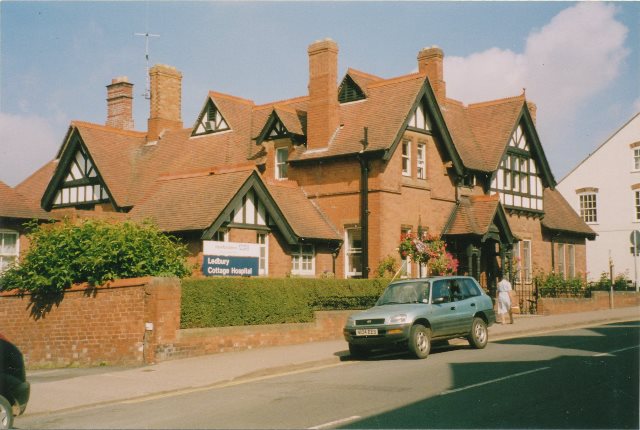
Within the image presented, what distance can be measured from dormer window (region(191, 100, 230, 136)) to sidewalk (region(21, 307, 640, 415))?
51.1 feet

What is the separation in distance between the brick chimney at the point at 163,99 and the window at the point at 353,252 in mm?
12779

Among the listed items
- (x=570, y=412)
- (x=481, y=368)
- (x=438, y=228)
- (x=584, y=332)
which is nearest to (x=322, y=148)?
(x=438, y=228)

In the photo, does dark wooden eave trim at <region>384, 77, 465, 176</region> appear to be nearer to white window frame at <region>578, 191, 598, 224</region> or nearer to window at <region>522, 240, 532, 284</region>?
window at <region>522, 240, 532, 284</region>

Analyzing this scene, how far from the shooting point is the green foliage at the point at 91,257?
58.6 ft

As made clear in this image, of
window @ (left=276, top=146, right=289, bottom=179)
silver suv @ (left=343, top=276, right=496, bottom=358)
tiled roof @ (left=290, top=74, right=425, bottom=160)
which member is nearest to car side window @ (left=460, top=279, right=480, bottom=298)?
silver suv @ (left=343, top=276, right=496, bottom=358)

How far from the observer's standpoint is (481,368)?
13.7 meters

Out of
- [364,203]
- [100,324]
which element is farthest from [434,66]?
[100,324]

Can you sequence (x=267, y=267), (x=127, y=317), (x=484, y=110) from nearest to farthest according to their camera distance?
(x=127, y=317), (x=267, y=267), (x=484, y=110)

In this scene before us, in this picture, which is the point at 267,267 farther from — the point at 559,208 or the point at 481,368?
the point at 559,208

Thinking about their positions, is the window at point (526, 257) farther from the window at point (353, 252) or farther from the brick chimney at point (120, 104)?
the brick chimney at point (120, 104)

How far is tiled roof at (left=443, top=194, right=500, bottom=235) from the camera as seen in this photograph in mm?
29969

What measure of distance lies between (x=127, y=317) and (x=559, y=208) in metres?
30.8

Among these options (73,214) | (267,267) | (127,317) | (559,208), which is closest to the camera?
(127,317)

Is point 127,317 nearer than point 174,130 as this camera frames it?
Yes
